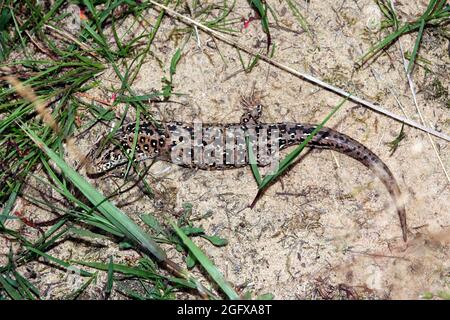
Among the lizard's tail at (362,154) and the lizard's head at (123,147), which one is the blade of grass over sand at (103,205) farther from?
the lizard's tail at (362,154)

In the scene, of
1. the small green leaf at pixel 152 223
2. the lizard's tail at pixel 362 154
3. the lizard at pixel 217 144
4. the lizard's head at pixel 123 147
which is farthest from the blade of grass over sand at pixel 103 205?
the lizard's tail at pixel 362 154

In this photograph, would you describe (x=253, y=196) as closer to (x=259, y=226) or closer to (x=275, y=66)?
(x=259, y=226)

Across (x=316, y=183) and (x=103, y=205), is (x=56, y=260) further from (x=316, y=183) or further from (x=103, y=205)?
(x=316, y=183)

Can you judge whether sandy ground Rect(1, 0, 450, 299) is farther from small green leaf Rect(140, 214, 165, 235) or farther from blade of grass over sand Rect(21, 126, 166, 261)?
blade of grass over sand Rect(21, 126, 166, 261)

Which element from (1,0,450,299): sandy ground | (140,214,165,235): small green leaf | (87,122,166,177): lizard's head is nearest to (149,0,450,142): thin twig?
(1,0,450,299): sandy ground

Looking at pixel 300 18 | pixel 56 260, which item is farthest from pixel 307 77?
pixel 56 260

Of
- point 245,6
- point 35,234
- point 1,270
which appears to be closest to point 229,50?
point 245,6

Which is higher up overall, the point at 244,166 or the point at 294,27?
the point at 294,27
